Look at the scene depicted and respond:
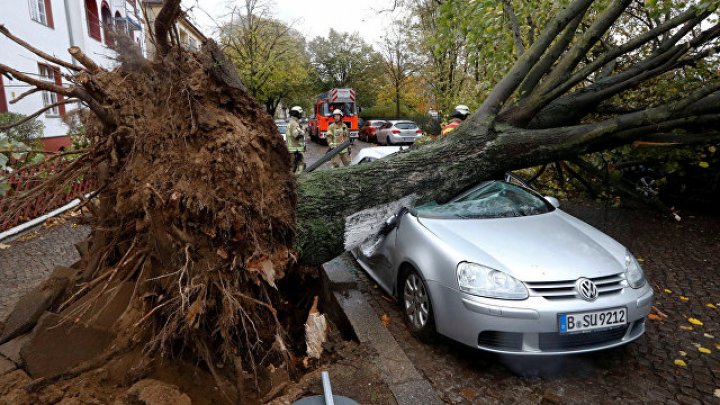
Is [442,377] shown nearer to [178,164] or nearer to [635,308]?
[635,308]

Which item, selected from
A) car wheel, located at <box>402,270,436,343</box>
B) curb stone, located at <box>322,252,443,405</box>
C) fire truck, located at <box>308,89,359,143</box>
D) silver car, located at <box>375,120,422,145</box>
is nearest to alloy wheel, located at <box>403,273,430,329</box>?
car wheel, located at <box>402,270,436,343</box>

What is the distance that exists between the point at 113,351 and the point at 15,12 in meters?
15.3

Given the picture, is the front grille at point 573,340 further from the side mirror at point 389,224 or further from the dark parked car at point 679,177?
the dark parked car at point 679,177

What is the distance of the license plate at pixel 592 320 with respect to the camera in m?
3.22

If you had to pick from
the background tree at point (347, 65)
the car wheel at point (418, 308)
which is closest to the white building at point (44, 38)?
the car wheel at point (418, 308)

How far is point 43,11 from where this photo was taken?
16328 mm

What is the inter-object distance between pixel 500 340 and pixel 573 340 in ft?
1.66

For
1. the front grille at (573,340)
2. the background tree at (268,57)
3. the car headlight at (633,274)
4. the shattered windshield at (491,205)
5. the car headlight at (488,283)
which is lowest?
the front grille at (573,340)

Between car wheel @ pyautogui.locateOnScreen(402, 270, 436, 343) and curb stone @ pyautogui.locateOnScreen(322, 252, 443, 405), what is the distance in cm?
23

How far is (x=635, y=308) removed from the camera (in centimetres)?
346

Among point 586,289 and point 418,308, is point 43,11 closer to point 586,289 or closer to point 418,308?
point 418,308

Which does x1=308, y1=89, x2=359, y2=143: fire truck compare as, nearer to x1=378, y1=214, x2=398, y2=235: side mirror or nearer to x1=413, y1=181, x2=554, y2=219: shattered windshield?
x1=413, y1=181, x2=554, y2=219: shattered windshield

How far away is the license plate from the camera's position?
3.22 meters

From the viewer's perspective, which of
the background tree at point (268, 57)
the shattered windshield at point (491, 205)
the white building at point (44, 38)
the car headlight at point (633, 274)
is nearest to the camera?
the car headlight at point (633, 274)
